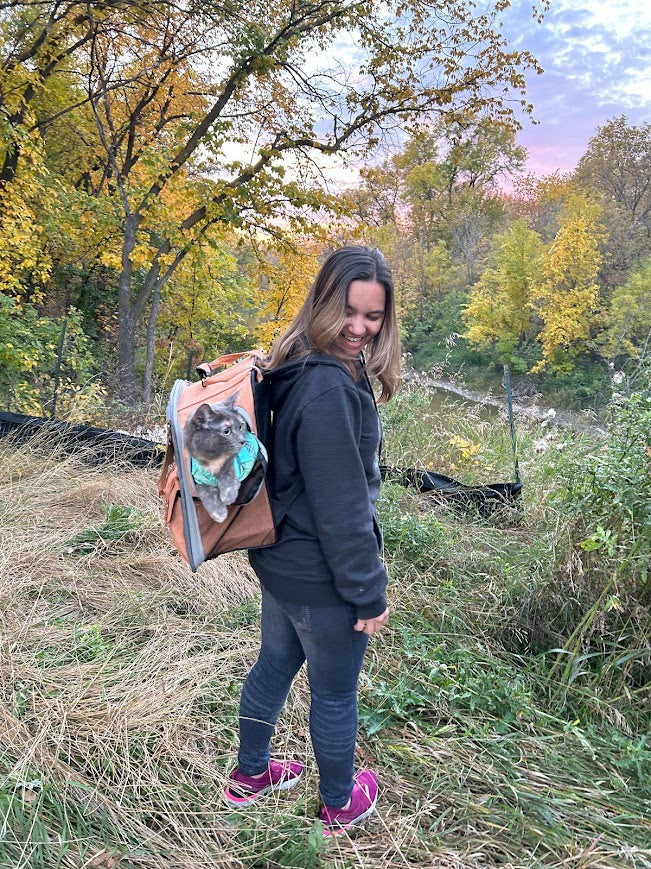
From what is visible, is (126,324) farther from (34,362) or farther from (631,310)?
(631,310)

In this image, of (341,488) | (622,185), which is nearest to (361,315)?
(341,488)

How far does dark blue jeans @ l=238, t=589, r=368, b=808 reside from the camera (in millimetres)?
1250

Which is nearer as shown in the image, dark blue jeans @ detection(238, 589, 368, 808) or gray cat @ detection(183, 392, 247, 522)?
gray cat @ detection(183, 392, 247, 522)

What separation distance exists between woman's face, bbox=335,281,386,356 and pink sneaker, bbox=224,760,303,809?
1.30 meters

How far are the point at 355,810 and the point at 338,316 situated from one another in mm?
1391

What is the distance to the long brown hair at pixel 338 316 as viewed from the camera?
1.21 meters

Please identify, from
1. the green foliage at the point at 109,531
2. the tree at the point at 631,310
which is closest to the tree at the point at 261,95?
the green foliage at the point at 109,531

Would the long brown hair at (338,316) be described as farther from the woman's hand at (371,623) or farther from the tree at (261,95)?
the tree at (261,95)

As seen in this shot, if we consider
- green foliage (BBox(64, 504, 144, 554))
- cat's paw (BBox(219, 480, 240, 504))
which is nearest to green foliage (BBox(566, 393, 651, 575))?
cat's paw (BBox(219, 480, 240, 504))

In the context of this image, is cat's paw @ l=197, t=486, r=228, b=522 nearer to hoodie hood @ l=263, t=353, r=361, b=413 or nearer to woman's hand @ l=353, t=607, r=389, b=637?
hoodie hood @ l=263, t=353, r=361, b=413

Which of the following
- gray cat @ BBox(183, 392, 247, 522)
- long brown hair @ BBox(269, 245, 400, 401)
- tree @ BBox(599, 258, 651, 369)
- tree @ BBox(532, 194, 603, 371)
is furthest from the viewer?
tree @ BBox(532, 194, 603, 371)

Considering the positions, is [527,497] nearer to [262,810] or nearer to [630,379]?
[630,379]

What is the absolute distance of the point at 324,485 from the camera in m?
1.12

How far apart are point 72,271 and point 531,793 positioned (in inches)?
490
